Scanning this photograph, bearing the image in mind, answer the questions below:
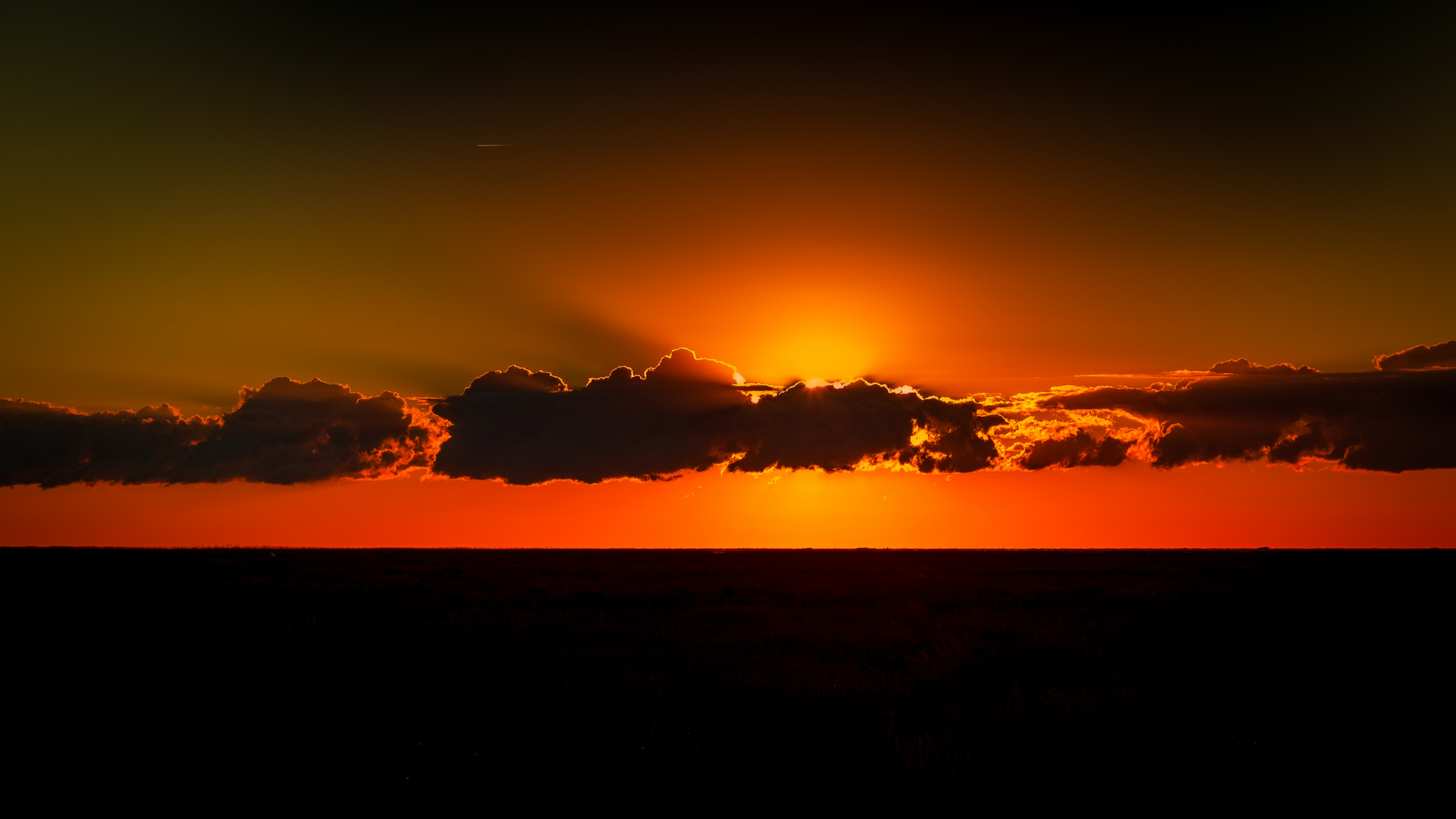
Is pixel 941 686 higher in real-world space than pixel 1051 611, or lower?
higher

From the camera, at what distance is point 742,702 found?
10.9m

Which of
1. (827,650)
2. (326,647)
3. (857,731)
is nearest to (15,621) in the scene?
(326,647)

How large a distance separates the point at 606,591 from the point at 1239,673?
2328cm

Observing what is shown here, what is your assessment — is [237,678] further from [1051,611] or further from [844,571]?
[844,571]

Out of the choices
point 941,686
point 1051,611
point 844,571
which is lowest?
point 844,571

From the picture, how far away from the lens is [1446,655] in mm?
10117

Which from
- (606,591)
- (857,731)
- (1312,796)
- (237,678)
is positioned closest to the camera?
(1312,796)

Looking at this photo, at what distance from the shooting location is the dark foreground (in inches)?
291

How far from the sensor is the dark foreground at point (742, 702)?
740 centimetres

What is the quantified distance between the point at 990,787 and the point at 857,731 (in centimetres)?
214

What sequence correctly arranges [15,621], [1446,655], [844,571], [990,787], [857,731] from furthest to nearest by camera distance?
[844,571]
[15,621]
[1446,655]
[857,731]
[990,787]

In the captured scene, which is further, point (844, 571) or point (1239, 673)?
point (844, 571)

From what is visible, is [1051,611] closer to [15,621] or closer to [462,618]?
[462,618]

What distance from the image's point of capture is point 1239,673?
10.1 metres
